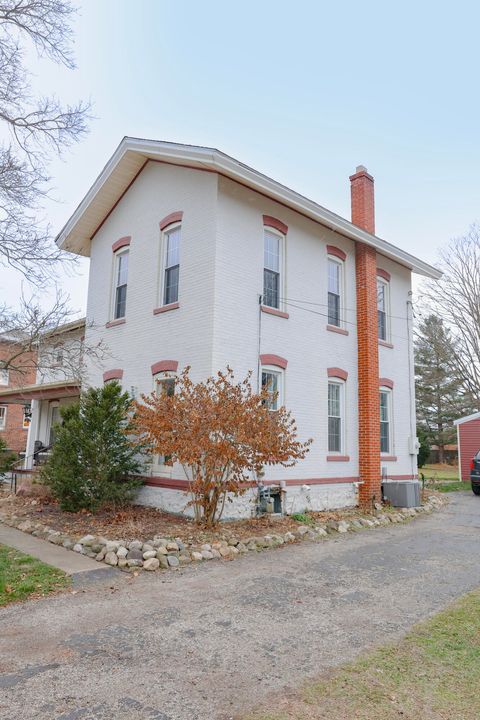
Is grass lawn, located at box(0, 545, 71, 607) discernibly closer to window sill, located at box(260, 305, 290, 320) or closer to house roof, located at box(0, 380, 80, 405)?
window sill, located at box(260, 305, 290, 320)

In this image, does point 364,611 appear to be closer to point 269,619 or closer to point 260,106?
point 269,619

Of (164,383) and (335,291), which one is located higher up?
(335,291)

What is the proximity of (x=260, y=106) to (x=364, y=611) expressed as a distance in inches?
576

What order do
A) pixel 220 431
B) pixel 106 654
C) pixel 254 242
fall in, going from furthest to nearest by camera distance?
pixel 254 242 → pixel 220 431 → pixel 106 654

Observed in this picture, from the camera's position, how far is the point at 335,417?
1327cm

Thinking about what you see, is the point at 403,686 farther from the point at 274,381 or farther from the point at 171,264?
the point at 171,264

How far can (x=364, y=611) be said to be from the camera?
554cm

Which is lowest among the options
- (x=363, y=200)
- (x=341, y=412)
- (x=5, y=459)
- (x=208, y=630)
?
(x=208, y=630)

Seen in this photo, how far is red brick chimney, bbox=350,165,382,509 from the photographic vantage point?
13.4 m

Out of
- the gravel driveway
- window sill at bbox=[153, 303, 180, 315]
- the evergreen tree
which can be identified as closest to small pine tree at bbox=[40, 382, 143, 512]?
window sill at bbox=[153, 303, 180, 315]

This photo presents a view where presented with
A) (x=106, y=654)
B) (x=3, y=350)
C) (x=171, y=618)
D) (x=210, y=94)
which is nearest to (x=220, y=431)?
(x=171, y=618)

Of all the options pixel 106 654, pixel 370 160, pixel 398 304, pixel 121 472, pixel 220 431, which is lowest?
pixel 106 654

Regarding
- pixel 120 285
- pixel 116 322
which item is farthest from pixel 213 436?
pixel 120 285

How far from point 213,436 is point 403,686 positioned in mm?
5732
